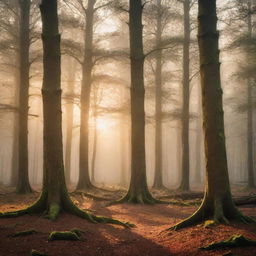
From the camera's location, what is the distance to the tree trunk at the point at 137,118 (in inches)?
458

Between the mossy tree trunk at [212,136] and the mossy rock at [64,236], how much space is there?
2.28m

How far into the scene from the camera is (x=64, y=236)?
19.5 feet

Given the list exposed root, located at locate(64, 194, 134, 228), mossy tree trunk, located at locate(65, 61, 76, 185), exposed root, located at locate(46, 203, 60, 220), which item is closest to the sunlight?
mossy tree trunk, located at locate(65, 61, 76, 185)

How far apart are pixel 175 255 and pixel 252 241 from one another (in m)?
1.32

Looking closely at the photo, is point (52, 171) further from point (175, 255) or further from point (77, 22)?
point (77, 22)

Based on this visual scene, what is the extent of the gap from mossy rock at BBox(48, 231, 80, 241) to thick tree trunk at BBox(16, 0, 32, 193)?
26.8 feet

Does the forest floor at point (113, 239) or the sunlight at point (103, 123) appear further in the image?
the sunlight at point (103, 123)

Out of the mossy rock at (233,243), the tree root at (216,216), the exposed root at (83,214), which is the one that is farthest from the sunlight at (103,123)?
the mossy rock at (233,243)

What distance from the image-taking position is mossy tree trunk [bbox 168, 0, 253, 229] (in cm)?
663

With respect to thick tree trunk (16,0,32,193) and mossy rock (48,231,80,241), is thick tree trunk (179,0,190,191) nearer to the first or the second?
thick tree trunk (16,0,32,193)

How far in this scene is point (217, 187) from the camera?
6.70 meters

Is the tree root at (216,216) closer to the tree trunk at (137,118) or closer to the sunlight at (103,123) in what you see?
the tree trunk at (137,118)

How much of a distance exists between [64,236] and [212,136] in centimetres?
387

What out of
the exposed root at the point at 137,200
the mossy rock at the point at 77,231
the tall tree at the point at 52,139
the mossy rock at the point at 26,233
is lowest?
the exposed root at the point at 137,200
